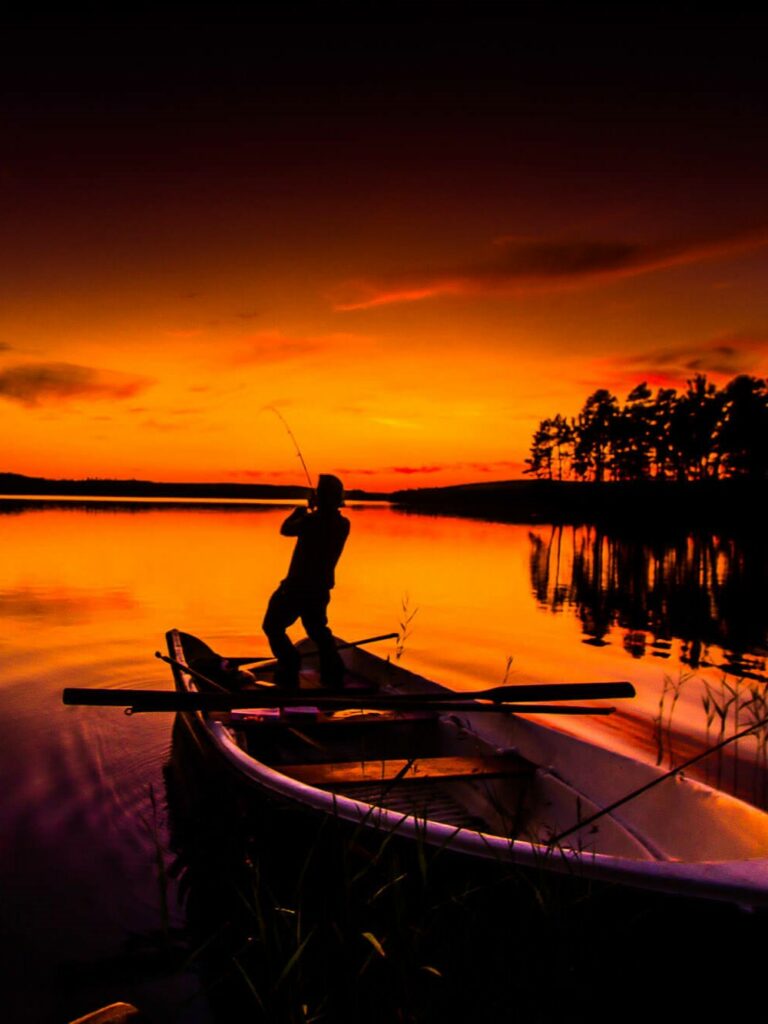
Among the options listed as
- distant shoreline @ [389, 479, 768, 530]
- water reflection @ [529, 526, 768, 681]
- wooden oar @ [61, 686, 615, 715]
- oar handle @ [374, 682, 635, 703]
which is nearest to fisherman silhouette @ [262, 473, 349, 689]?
wooden oar @ [61, 686, 615, 715]

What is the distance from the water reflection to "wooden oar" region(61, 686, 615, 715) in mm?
9204

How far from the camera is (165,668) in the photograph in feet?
46.7

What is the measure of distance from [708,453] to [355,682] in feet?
341

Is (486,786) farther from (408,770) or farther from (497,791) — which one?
(408,770)

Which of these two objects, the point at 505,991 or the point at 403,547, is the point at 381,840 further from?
the point at 403,547

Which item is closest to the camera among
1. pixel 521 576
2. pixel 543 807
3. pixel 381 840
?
pixel 381 840

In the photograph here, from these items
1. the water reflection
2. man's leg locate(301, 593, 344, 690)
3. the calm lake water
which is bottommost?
the calm lake water

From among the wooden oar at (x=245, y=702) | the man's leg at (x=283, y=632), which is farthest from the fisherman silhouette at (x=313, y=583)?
the wooden oar at (x=245, y=702)

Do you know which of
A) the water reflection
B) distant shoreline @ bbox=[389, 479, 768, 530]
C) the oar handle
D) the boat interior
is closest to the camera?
the boat interior

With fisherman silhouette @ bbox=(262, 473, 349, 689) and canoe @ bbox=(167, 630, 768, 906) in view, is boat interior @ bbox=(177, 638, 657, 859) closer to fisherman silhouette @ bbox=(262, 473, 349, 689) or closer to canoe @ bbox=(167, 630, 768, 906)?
canoe @ bbox=(167, 630, 768, 906)

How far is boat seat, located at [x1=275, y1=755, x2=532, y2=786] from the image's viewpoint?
612 centimetres

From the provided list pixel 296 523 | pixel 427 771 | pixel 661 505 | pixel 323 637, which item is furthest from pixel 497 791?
pixel 661 505

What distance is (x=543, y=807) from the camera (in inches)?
234

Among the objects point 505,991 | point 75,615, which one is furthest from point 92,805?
point 75,615
